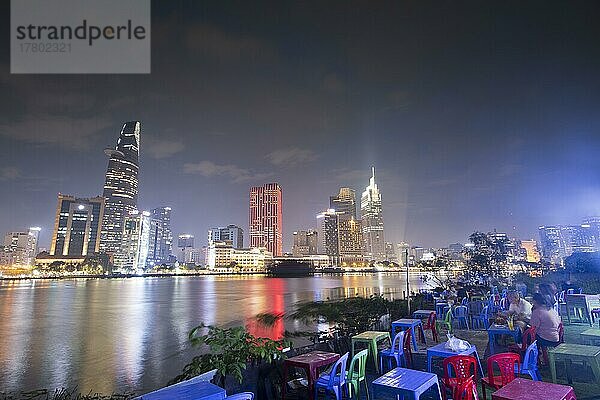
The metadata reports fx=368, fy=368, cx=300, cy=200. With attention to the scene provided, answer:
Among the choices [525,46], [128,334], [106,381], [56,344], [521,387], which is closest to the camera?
[521,387]

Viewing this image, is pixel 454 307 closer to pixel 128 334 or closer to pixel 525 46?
pixel 525 46

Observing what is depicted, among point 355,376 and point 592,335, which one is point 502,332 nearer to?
point 592,335

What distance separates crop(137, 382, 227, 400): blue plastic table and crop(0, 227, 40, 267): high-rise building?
680 ft

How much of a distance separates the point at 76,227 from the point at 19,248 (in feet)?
121

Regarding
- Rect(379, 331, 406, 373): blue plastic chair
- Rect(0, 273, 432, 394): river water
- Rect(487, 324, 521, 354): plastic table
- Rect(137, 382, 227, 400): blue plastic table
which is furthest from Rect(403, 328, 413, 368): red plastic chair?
Rect(0, 273, 432, 394): river water

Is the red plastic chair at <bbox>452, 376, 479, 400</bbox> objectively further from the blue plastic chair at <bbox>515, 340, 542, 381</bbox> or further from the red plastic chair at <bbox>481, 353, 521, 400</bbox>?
the blue plastic chair at <bbox>515, 340, 542, 381</bbox>

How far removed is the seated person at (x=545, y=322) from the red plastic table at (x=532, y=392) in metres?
2.36

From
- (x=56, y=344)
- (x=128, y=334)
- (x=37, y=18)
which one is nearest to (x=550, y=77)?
(x=37, y=18)

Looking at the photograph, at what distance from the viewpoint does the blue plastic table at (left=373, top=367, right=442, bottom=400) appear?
126 inches

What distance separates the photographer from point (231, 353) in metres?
3.74

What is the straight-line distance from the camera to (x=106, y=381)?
12.0 metres

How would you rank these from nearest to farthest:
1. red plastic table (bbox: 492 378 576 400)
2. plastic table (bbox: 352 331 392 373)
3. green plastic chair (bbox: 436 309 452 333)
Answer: red plastic table (bbox: 492 378 576 400) < plastic table (bbox: 352 331 392 373) < green plastic chair (bbox: 436 309 452 333)

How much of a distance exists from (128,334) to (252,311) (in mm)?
12015

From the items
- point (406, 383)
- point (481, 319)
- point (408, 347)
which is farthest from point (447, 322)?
point (406, 383)
